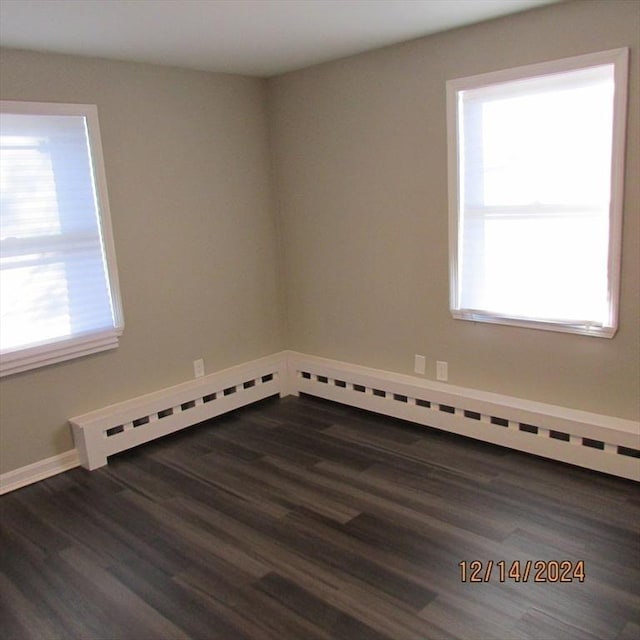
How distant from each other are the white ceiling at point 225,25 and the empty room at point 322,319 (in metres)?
0.02

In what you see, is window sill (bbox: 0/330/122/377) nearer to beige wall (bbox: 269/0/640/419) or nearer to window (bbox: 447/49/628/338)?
beige wall (bbox: 269/0/640/419)

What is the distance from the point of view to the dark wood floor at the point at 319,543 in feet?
7.03

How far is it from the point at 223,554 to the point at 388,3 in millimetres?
2529

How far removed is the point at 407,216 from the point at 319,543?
1984mm

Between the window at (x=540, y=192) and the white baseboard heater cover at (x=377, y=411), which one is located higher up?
the window at (x=540, y=192)

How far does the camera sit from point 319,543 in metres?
2.60

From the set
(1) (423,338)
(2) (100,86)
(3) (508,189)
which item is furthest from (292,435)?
(2) (100,86)

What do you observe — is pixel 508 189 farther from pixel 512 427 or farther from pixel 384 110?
pixel 512 427

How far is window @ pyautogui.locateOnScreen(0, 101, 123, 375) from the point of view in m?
3.11

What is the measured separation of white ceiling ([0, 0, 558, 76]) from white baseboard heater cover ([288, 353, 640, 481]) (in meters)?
2.01

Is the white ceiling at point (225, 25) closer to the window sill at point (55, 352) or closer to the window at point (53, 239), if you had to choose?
the window at point (53, 239)
